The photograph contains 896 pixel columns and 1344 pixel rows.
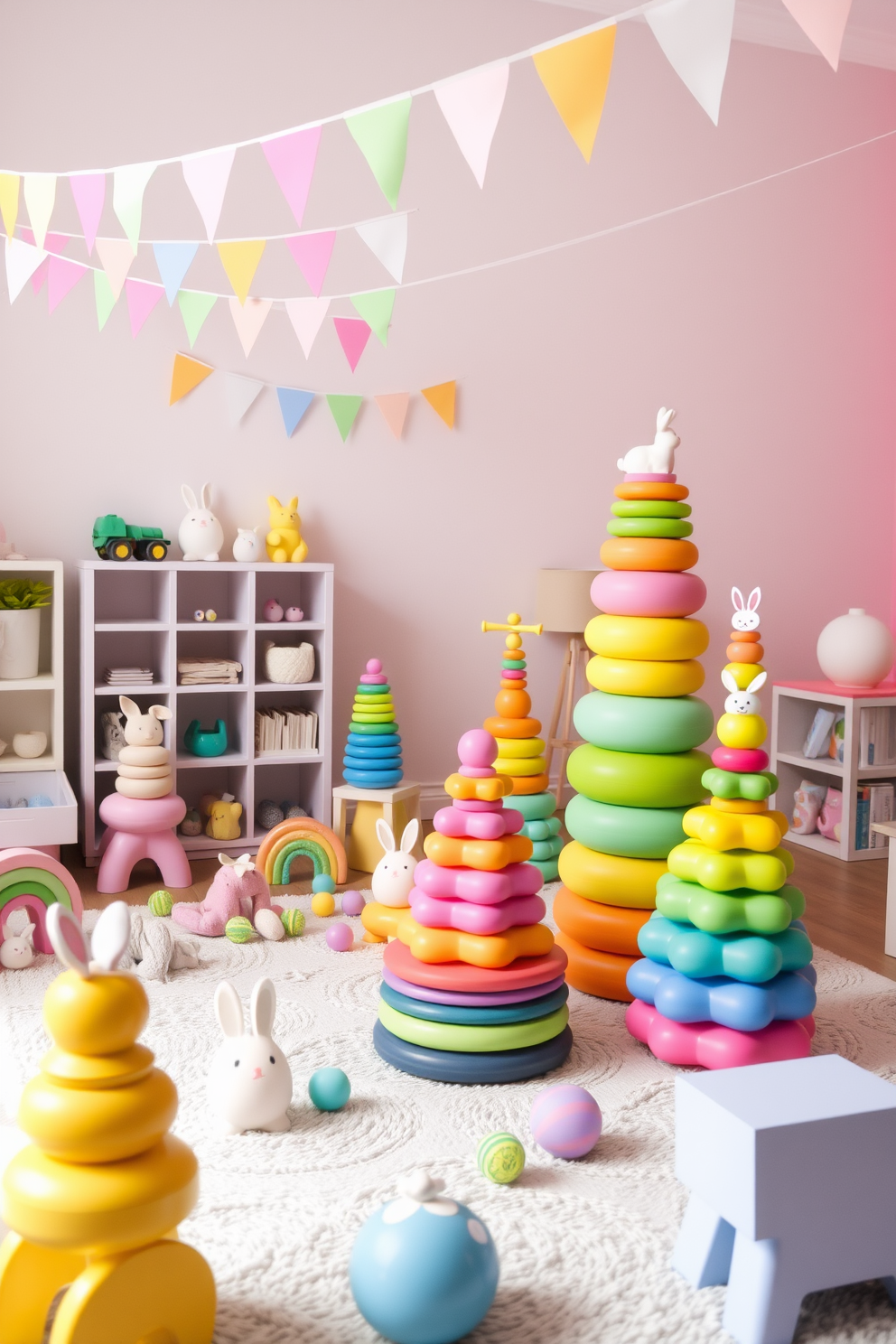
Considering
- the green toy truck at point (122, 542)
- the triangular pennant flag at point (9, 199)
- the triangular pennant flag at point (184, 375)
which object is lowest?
the green toy truck at point (122, 542)

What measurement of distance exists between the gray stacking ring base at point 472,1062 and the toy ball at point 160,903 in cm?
104

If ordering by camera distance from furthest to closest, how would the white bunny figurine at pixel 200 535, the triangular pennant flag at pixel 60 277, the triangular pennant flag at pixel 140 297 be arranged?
the white bunny figurine at pixel 200 535, the triangular pennant flag at pixel 140 297, the triangular pennant flag at pixel 60 277

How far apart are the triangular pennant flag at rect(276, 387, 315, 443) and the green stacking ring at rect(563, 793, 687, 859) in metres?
1.97

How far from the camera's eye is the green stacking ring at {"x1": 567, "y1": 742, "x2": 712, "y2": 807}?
8.28ft

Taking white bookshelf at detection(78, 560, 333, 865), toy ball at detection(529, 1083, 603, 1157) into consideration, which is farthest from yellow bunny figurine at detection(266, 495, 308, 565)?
toy ball at detection(529, 1083, 603, 1157)

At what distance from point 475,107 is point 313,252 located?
0.84 metres

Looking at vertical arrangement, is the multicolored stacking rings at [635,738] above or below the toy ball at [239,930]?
above

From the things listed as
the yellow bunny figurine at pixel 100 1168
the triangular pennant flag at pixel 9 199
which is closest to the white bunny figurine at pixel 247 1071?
the yellow bunny figurine at pixel 100 1168

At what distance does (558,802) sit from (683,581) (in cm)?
194

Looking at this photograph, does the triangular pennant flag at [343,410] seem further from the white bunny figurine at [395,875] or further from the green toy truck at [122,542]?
the white bunny figurine at [395,875]

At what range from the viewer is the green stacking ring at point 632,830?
2.51 m

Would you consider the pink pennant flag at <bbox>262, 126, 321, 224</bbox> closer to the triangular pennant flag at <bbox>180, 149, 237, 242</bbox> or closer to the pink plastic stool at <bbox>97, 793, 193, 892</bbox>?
the triangular pennant flag at <bbox>180, 149, 237, 242</bbox>

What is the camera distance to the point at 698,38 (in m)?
1.69

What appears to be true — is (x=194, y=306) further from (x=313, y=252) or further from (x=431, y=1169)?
(x=431, y=1169)
